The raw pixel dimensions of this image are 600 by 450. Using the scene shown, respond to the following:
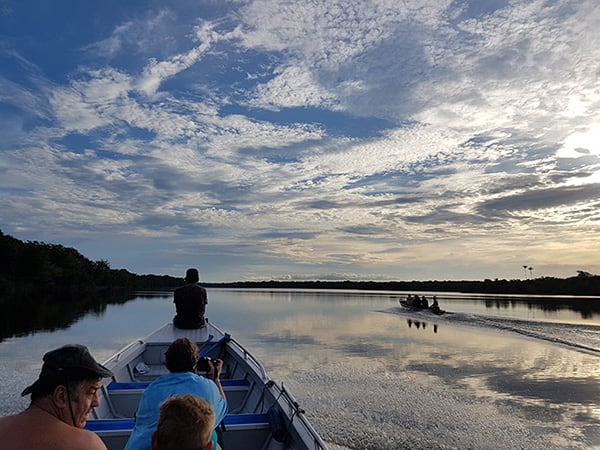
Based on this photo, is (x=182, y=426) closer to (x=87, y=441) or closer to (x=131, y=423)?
(x=87, y=441)

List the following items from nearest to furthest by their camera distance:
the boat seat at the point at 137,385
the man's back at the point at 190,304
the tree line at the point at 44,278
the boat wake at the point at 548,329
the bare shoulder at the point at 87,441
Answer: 1. the bare shoulder at the point at 87,441
2. the boat seat at the point at 137,385
3. the man's back at the point at 190,304
4. the boat wake at the point at 548,329
5. the tree line at the point at 44,278

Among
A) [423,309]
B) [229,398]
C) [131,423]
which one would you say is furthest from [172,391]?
[423,309]

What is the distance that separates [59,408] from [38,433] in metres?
0.19

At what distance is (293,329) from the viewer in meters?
24.5

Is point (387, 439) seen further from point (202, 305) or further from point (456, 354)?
point (456, 354)

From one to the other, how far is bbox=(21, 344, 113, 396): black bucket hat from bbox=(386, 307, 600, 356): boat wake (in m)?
19.9

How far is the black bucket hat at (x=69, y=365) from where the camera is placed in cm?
218

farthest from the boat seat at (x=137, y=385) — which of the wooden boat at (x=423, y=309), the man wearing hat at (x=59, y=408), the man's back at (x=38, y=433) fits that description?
the wooden boat at (x=423, y=309)

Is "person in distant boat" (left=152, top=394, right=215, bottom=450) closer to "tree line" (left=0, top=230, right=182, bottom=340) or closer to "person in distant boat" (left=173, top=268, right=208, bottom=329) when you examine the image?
"person in distant boat" (left=173, top=268, right=208, bottom=329)

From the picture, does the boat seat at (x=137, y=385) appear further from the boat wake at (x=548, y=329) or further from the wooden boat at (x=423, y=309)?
the wooden boat at (x=423, y=309)

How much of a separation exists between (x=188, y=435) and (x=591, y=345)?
2179 centimetres

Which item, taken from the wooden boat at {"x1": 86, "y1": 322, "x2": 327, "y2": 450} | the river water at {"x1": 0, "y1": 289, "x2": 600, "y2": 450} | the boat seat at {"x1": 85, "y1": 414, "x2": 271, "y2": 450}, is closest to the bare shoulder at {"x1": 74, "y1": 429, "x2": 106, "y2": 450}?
the wooden boat at {"x1": 86, "y1": 322, "x2": 327, "y2": 450}

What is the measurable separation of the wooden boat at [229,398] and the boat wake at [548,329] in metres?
15.8

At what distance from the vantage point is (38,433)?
194 cm
